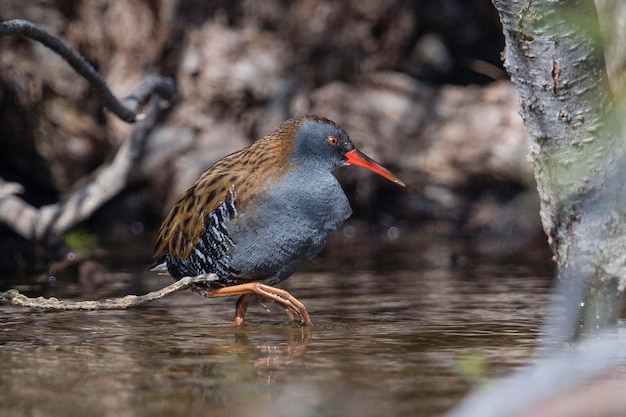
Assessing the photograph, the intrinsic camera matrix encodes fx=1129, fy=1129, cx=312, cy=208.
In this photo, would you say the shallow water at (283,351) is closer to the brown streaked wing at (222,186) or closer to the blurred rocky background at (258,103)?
the brown streaked wing at (222,186)

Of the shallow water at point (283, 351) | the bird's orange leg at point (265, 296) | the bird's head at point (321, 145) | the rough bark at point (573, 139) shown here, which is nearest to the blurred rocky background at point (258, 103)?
the shallow water at point (283, 351)

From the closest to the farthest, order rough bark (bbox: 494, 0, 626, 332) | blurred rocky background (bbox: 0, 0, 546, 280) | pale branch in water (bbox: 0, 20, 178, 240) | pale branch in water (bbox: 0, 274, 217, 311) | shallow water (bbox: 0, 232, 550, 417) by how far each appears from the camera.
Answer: shallow water (bbox: 0, 232, 550, 417) < rough bark (bbox: 494, 0, 626, 332) < pale branch in water (bbox: 0, 274, 217, 311) < pale branch in water (bbox: 0, 20, 178, 240) < blurred rocky background (bbox: 0, 0, 546, 280)

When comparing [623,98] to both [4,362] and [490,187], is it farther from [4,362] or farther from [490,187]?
[490,187]

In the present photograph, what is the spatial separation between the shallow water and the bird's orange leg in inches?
3.0

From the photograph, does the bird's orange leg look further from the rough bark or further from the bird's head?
the rough bark

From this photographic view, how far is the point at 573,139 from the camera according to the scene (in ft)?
13.3

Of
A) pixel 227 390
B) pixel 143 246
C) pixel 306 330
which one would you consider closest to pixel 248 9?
pixel 143 246

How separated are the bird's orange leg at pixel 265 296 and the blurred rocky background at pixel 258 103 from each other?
3722 millimetres

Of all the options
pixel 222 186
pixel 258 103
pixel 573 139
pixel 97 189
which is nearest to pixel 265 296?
pixel 222 186

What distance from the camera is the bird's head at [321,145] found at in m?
5.54

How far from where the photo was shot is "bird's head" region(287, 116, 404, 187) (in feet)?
18.2

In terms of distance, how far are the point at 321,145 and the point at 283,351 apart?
1.42 meters

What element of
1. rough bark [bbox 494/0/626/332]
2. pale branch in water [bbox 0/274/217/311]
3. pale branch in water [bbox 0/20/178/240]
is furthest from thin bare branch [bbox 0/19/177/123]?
rough bark [bbox 494/0/626/332]

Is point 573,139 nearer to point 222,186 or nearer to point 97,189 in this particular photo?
point 222,186
